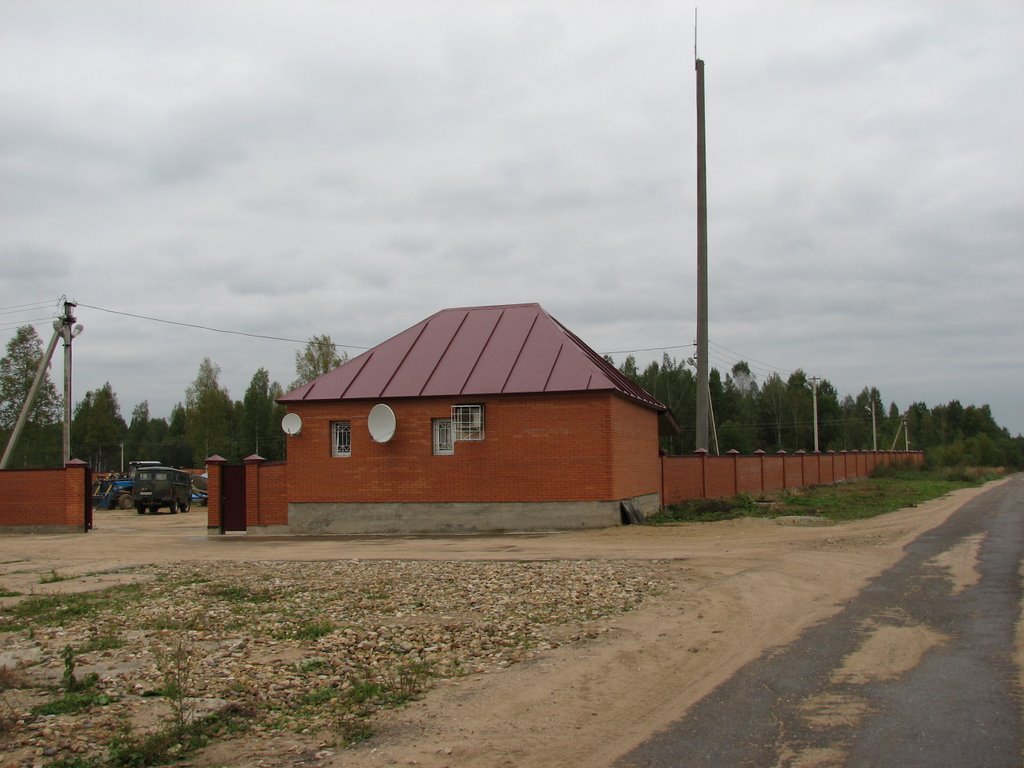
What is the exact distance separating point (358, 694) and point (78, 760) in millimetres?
1954

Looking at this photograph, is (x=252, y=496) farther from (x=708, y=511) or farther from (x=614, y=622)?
(x=614, y=622)

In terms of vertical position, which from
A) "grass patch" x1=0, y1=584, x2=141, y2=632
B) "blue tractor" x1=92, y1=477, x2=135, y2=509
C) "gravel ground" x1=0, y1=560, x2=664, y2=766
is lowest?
"blue tractor" x1=92, y1=477, x2=135, y2=509

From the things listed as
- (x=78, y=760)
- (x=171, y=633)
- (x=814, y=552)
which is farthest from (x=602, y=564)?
(x=78, y=760)

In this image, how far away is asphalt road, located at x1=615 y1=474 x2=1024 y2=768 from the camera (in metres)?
5.03

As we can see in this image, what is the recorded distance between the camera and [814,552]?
15.0m

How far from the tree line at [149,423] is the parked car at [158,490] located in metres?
18.3

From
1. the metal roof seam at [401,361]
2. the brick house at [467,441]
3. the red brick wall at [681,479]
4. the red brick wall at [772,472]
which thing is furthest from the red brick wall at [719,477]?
the metal roof seam at [401,361]

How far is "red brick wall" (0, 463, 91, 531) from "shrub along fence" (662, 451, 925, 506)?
17.4 metres

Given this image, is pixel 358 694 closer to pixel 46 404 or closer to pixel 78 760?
pixel 78 760

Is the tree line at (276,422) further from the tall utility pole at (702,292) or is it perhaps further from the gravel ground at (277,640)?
the gravel ground at (277,640)

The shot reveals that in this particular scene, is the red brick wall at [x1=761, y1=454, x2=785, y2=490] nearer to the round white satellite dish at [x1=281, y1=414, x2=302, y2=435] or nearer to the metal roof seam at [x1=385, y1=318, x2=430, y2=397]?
the metal roof seam at [x1=385, y1=318, x2=430, y2=397]

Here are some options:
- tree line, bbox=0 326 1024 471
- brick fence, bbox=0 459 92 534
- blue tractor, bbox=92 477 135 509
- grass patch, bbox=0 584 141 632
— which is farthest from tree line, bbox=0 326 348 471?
grass patch, bbox=0 584 141 632

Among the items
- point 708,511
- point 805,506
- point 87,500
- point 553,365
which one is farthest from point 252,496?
point 805,506

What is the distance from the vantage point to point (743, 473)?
3350 cm
